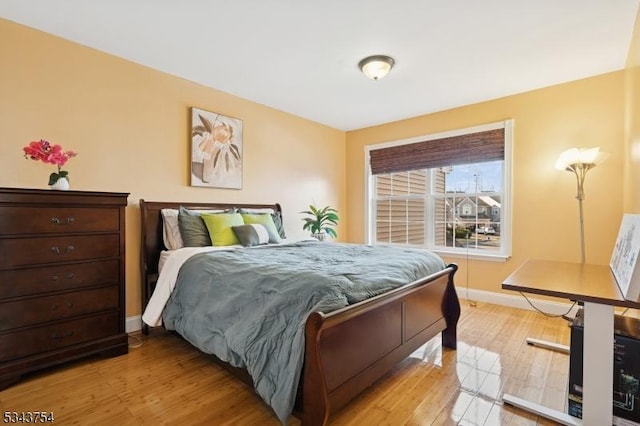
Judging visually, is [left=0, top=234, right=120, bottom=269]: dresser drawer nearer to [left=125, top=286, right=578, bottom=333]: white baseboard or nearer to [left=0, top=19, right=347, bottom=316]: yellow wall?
[left=0, top=19, right=347, bottom=316]: yellow wall

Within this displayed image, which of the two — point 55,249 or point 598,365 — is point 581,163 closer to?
point 598,365

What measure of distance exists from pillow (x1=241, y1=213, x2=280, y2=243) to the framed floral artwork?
1.64 feet

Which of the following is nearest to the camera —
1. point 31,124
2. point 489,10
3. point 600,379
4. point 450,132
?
point 600,379

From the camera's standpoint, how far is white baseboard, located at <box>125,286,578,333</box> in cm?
289

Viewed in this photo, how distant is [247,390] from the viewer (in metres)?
1.93

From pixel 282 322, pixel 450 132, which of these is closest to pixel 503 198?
pixel 450 132

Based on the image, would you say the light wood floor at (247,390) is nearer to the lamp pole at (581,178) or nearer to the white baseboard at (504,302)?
the white baseboard at (504,302)

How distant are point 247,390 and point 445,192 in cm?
348

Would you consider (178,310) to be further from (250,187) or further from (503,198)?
(503,198)

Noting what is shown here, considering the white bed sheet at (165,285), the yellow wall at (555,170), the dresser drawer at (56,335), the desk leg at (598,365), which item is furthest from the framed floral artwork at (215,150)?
the desk leg at (598,365)

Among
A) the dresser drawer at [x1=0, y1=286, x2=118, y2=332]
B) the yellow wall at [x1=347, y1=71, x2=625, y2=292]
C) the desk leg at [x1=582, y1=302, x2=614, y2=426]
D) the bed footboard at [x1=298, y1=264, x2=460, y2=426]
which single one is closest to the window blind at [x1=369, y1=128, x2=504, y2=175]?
the yellow wall at [x1=347, y1=71, x2=625, y2=292]

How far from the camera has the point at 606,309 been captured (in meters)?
1.48

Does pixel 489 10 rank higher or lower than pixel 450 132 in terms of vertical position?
higher

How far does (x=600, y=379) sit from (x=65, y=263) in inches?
124
